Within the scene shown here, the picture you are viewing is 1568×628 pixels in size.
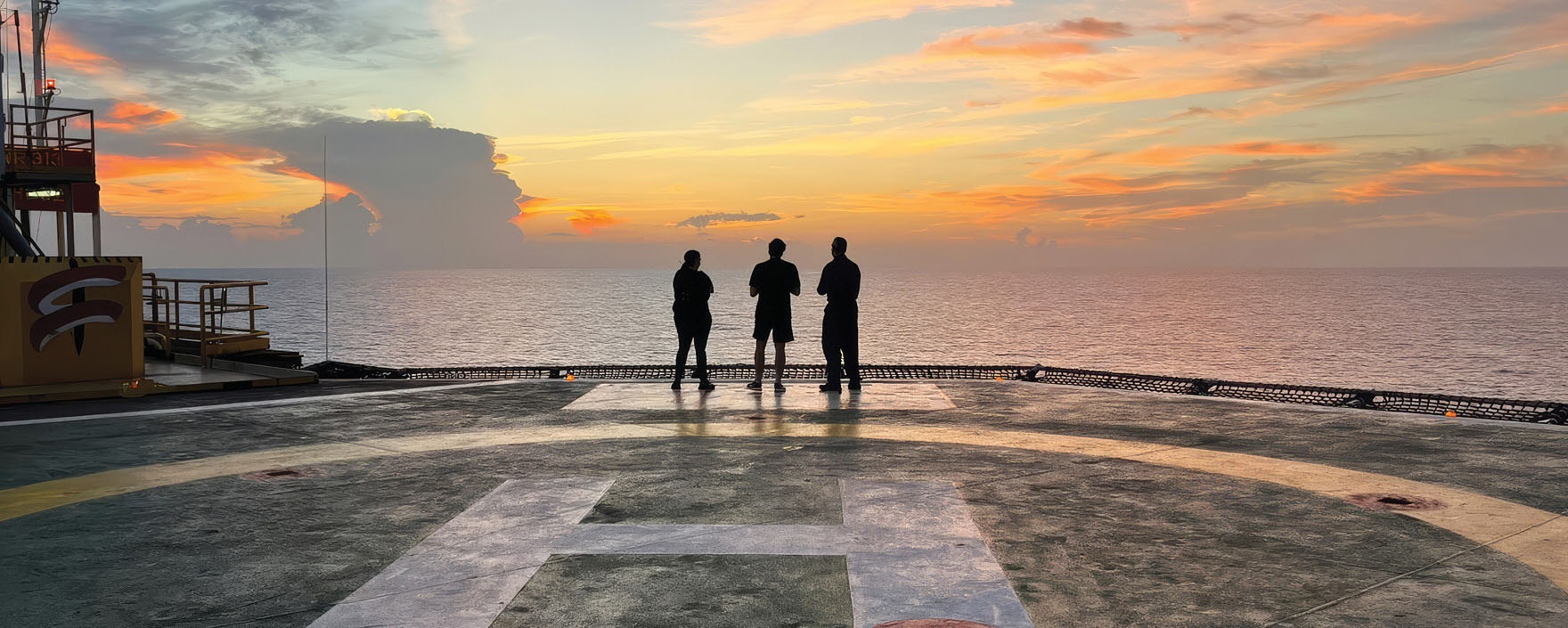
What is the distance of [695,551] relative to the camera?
6133 mm

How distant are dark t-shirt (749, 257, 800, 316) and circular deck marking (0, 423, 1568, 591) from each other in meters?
2.74

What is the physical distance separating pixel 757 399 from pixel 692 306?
1666mm

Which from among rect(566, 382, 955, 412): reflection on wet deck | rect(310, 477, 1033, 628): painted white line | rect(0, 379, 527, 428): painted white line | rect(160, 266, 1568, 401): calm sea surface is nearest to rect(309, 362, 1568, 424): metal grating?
rect(566, 382, 955, 412): reflection on wet deck

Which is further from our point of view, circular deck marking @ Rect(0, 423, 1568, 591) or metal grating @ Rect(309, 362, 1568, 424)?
metal grating @ Rect(309, 362, 1568, 424)

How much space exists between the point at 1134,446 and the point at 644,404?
20.1 ft

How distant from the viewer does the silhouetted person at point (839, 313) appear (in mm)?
13523

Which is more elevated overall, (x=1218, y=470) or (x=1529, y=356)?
(x=1218, y=470)

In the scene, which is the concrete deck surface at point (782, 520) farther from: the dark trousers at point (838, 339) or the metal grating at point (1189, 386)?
the metal grating at point (1189, 386)

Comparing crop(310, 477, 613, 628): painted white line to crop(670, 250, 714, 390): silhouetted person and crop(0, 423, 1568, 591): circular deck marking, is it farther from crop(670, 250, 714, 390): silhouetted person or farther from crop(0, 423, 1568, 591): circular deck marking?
crop(670, 250, 714, 390): silhouetted person

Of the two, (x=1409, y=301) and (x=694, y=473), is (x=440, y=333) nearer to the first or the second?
(x=694, y=473)

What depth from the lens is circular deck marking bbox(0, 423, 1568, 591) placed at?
671cm

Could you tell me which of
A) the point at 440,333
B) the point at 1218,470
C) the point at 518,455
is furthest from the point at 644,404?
the point at 440,333

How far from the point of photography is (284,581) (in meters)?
5.62

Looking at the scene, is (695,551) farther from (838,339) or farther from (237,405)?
(237,405)
